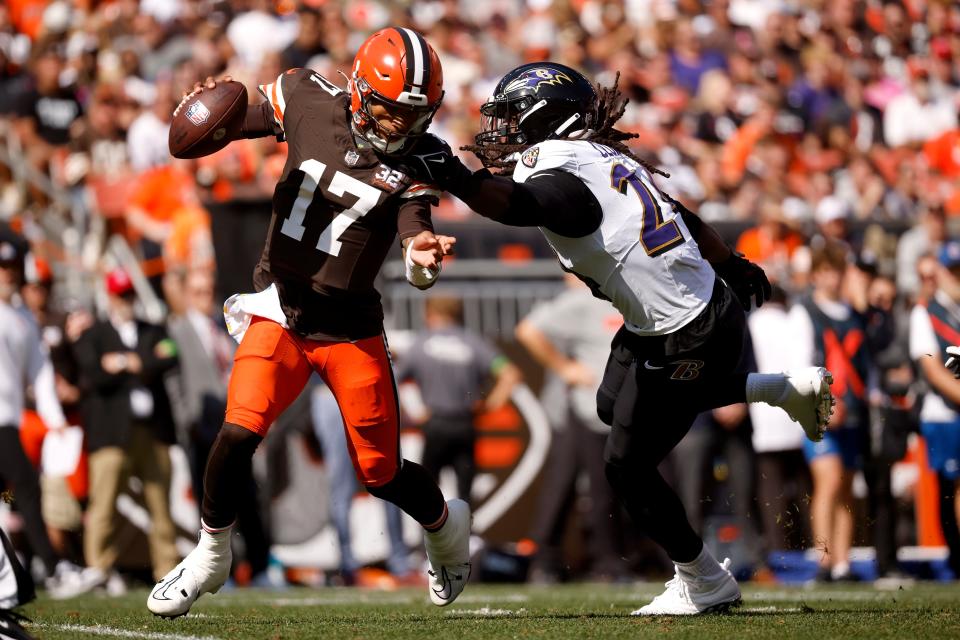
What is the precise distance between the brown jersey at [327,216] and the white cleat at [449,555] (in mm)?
864

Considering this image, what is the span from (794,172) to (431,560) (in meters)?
8.45

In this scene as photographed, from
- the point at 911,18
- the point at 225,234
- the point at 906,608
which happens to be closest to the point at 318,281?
the point at 906,608

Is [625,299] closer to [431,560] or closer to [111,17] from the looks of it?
[431,560]

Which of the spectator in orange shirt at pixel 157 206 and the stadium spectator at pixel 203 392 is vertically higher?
the spectator in orange shirt at pixel 157 206

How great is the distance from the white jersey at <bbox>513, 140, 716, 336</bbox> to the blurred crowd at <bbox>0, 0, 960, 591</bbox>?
48.9 inches

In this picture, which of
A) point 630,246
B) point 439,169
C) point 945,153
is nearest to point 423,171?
point 439,169

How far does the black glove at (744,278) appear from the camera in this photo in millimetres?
5934

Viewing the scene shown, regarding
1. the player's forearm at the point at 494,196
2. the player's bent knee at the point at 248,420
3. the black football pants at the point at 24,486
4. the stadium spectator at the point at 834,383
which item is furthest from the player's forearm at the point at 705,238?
the black football pants at the point at 24,486

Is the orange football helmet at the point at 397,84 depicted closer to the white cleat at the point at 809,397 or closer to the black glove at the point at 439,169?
the black glove at the point at 439,169

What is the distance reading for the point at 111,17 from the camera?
13.7 m

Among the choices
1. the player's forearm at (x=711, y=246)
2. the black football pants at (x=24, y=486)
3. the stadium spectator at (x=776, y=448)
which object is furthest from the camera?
the stadium spectator at (x=776, y=448)

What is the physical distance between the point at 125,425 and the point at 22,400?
0.90 meters

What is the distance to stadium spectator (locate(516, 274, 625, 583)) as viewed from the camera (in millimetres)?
9211

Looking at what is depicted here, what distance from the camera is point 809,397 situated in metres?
5.55
